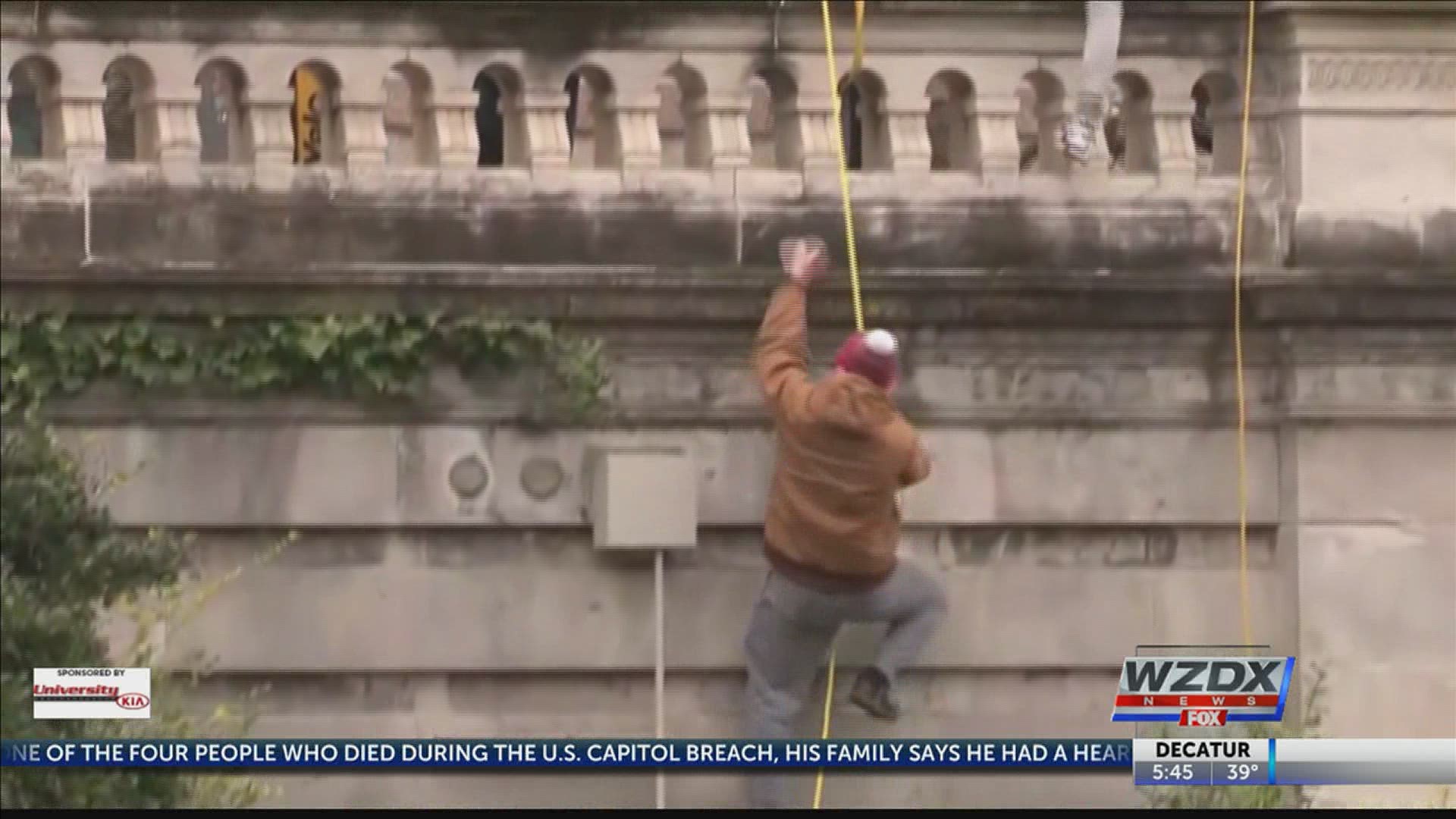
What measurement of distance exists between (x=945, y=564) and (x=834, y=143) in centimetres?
156

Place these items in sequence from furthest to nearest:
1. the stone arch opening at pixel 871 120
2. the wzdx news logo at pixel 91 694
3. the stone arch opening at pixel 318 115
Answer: the stone arch opening at pixel 871 120, the stone arch opening at pixel 318 115, the wzdx news logo at pixel 91 694

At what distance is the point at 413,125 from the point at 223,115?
1.31m

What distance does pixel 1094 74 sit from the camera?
11.6 metres

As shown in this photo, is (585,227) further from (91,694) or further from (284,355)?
(91,694)

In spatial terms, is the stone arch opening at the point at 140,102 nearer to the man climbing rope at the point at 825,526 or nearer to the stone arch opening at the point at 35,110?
the stone arch opening at the point at 35,110

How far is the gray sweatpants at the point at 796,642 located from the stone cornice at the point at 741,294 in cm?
95

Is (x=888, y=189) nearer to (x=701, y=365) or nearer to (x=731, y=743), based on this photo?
(x=701, y=365)

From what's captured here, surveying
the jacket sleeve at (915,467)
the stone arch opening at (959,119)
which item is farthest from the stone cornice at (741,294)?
the jacket sleeve at (915,467)

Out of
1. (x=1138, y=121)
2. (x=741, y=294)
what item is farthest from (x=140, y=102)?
(x=1138, y=121)

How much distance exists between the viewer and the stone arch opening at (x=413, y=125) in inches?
451

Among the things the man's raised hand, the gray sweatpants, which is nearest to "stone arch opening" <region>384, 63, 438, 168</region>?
the man's raised hand

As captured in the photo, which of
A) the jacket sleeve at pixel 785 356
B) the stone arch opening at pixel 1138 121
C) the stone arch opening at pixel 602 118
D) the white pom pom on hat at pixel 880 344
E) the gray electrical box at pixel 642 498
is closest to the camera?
the white pom pom on hat at pixel 880 344

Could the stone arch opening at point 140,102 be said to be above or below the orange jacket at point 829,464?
above

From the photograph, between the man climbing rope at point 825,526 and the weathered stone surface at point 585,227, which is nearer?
the man climbing rope at point 825,526
